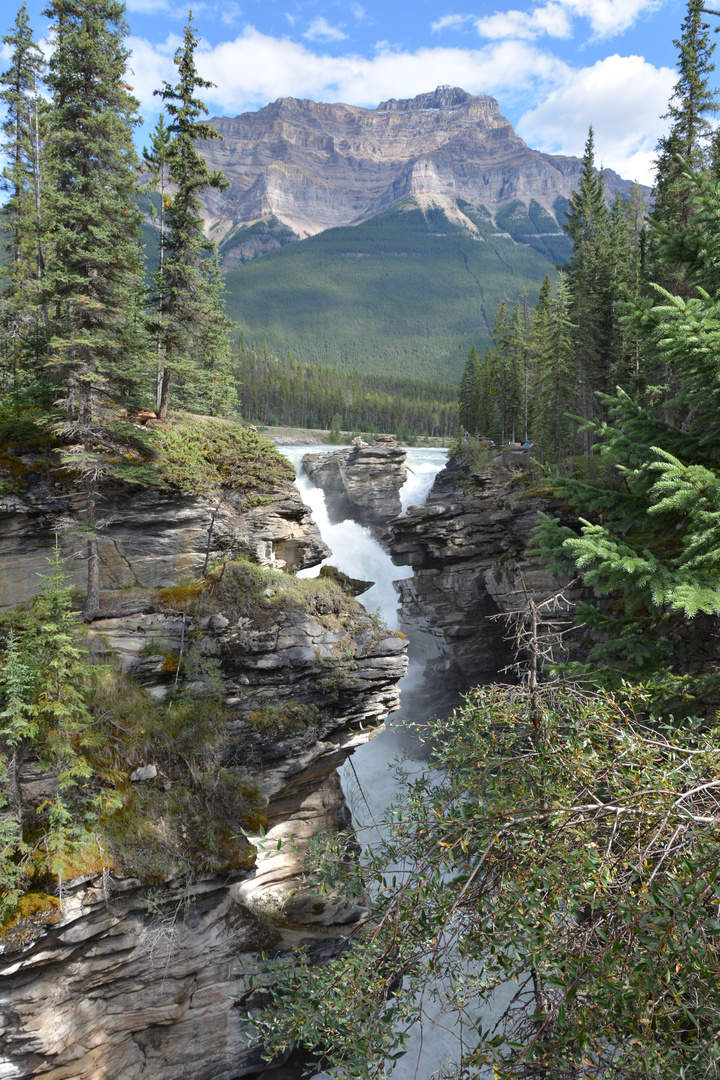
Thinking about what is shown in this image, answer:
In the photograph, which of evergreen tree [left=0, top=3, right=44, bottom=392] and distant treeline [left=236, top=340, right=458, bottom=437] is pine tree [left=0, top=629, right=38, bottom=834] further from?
distant treeline [left=236, top=340, right=458, bottom=437]

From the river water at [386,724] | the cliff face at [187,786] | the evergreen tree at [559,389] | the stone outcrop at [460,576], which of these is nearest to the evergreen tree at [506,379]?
the river water at [386,724]

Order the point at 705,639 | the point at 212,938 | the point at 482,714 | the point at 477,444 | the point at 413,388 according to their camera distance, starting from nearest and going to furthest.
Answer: the point at 482,714 < the point at 705,639 < the point at 212,938 < the point at 477,444 < the point at 413,388

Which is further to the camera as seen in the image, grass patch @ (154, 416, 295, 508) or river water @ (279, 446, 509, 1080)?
grass patch @ (154, 416, 295, 508)

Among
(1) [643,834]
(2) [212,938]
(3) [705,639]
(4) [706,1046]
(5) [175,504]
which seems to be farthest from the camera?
(5) [175,504]

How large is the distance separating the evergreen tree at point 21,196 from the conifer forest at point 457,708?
0.38ft

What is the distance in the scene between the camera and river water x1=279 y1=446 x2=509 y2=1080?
534 inches

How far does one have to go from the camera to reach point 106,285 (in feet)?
45.3

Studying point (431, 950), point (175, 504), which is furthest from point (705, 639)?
point (175, 504)

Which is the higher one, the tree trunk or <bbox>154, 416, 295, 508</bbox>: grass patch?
the tree trunk

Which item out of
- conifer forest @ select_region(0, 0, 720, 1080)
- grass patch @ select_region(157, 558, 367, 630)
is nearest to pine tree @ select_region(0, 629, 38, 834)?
conifer forest @ select_region(0, 0, 720, 1080)

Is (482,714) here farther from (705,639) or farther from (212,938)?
(212,938)

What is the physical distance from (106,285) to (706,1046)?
55.3 feet

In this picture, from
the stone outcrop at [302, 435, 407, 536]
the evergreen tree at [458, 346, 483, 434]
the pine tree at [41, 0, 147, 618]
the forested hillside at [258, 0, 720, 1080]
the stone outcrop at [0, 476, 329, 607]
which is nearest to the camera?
the forested hillside at [258, 0, 720, 1080]

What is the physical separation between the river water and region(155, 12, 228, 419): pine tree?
876 centimetres
